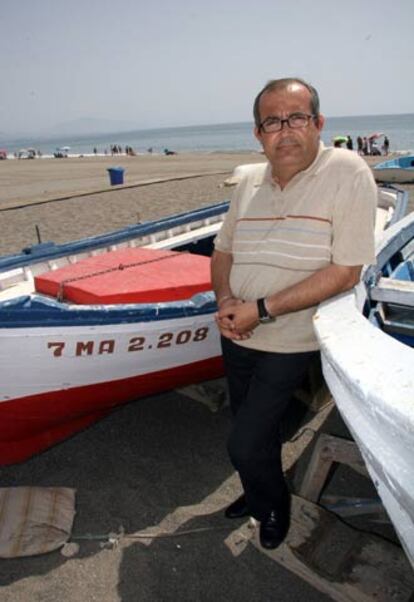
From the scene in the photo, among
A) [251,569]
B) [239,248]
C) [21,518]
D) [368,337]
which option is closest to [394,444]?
[368,337]

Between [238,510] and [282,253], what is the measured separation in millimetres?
1827

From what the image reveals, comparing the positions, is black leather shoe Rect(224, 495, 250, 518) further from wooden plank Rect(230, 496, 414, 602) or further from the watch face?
the watch face

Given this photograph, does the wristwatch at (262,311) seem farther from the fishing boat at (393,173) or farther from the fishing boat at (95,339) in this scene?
the fishing boat at (393,173)

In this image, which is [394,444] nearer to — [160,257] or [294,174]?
[294,174]

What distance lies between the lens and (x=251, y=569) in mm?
2848

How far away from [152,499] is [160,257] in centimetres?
212

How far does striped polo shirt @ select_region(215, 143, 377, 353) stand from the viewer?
2.18 meters

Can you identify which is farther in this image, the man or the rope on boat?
the rope on boat

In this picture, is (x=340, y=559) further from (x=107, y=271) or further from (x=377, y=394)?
(x=107, y=271)

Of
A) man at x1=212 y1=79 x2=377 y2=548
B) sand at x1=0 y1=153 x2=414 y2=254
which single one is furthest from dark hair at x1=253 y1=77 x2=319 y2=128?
sand at x1=0 y1=153 x2=414 y2=254

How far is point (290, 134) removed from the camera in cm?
229

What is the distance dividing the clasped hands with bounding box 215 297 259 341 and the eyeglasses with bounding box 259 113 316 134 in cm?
83

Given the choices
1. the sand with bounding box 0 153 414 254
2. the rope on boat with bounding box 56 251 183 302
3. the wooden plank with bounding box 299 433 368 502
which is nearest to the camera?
the wooden plank with bounding box 299 433 368 502

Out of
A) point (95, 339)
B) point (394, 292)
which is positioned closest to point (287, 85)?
point (394, 292)
